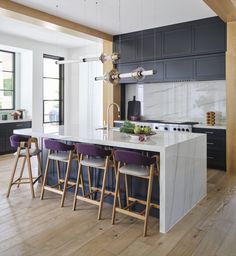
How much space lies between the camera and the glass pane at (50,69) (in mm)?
7746

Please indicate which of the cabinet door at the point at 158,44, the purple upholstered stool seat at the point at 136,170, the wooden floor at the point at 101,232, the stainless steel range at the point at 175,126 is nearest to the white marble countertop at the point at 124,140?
the purple upholstered stool seat at the point at 136,170

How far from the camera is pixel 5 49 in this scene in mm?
6902

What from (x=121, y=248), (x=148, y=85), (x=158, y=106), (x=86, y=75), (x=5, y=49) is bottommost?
(x=121, y=248)

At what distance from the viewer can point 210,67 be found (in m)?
5.10

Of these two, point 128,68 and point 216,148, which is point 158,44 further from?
point 216,148

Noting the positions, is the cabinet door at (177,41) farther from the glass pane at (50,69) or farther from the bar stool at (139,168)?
the glass pane at (50,69)

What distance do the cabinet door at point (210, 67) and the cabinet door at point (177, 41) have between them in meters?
0.33

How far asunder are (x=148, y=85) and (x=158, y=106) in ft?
1.83

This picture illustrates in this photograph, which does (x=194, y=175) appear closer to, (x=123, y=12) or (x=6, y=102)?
(x=123, y=12)

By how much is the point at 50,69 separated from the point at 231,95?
16.9 ft

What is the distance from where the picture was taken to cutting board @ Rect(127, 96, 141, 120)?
258 inches

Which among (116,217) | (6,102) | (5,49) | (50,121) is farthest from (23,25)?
(116,217)

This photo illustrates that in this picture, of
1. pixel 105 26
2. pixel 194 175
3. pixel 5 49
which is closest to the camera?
pixel 194 175

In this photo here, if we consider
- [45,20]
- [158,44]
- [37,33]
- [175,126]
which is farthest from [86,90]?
[175,126]
